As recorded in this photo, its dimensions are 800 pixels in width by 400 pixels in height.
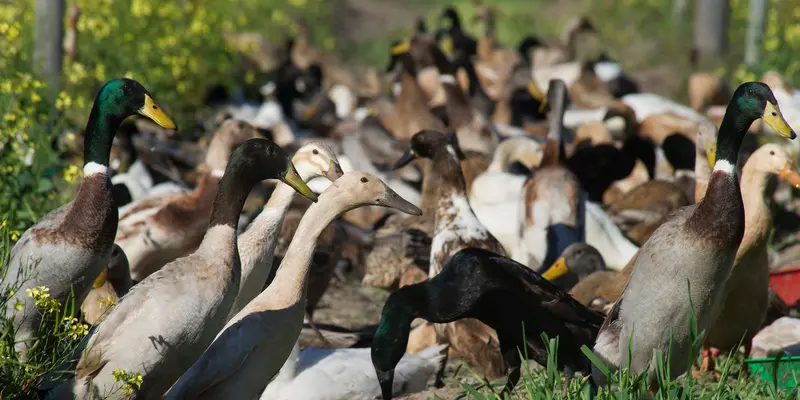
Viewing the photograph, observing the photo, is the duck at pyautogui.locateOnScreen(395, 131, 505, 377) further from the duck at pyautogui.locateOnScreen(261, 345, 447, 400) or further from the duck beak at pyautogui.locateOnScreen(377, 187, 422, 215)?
the duck beak at pyautogui.locateOnScreen(377, 187, 422, 215)

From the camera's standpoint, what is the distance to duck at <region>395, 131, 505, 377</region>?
604 centimetres

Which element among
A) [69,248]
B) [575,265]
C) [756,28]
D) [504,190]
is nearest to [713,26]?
[756,28]

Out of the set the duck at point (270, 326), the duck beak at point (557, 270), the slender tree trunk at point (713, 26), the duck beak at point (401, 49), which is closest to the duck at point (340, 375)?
the duck at point (270, 326)

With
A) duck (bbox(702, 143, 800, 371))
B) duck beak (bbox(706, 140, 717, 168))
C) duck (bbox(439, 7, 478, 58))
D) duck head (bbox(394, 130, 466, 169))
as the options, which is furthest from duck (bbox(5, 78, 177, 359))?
duck (bbox(439, 7, 478, 58))

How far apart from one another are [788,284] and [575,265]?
131 centimetres

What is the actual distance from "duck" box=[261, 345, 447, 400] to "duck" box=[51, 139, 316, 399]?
2.99 ft

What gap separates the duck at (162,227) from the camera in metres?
7.20

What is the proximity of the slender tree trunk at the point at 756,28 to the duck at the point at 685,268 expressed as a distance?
1000cm

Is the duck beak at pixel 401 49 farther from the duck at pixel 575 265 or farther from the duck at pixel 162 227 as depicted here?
the duck at pixel 575 265

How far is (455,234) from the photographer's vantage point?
6.50 metres

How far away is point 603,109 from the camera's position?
13.3 metres

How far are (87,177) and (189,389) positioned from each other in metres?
1.20

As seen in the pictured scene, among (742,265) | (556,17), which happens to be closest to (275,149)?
(742,265)

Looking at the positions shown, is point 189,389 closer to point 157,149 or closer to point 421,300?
point 421,300
